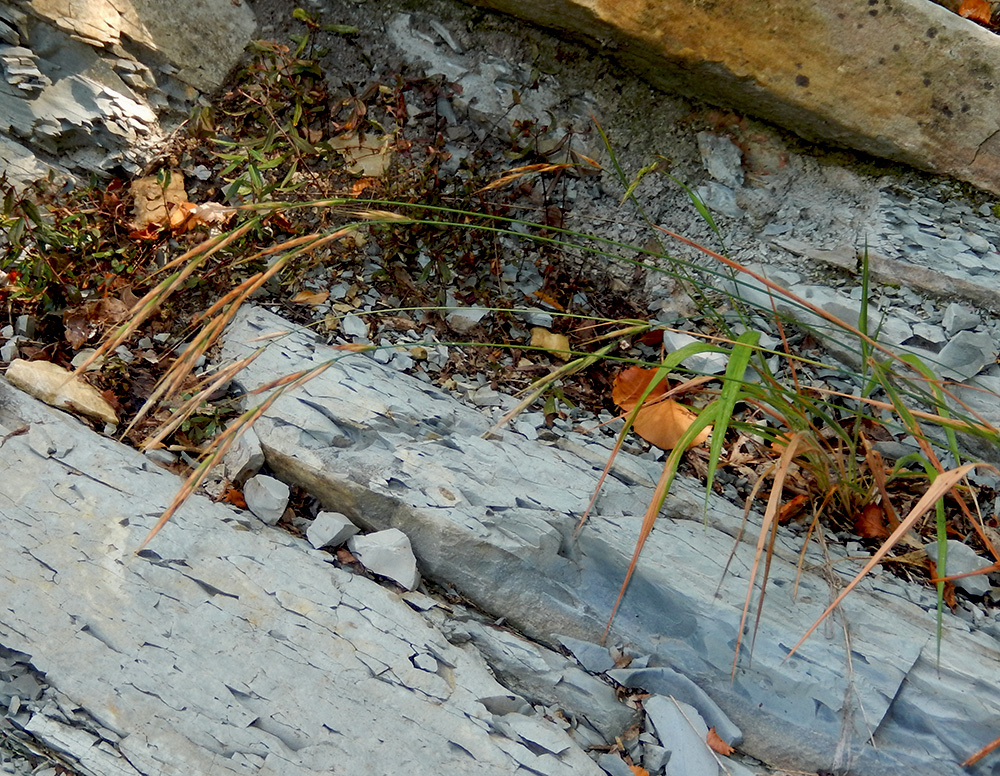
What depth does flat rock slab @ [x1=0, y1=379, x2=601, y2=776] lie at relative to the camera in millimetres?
1803

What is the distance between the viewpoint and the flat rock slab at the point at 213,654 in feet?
5.91

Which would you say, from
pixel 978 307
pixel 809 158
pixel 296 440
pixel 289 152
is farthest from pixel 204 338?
pixel 978 307

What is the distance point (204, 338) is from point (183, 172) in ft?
4.71

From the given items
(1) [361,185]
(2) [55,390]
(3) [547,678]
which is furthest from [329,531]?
(1) [361,185]

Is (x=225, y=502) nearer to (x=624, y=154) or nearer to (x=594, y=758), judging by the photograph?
(x=594, y=758)

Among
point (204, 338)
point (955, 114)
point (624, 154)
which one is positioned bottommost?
point (204, 338)

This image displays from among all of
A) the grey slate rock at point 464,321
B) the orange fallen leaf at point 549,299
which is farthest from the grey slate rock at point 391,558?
the orange fallen leaf at point 549,299

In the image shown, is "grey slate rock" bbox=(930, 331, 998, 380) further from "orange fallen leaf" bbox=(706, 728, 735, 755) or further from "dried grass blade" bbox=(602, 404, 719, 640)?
"orange fallen leaf" bbox=(706, 728, 735, 755)

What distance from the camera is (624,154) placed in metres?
2.76

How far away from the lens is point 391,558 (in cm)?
207

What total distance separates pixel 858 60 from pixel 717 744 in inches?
83.7

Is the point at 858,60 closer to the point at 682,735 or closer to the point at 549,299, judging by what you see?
the point at 549,299

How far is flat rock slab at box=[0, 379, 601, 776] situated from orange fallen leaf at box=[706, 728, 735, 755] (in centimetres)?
33

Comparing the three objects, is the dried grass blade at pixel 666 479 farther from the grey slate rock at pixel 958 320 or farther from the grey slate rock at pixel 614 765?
the grey slate rock at pixel 958 320
